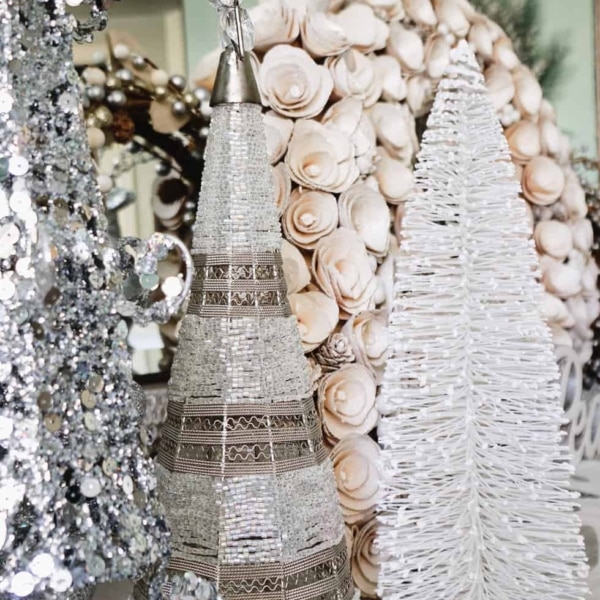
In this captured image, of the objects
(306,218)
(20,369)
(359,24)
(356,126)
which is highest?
(359,24)

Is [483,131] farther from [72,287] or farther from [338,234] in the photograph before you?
[72,287]

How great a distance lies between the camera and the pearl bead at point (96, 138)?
0.76m

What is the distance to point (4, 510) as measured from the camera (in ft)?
1.39

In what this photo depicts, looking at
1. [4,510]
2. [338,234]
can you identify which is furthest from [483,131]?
[4,510]

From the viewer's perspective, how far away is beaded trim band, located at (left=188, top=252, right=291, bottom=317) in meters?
0.62

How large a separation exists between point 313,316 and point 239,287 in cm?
23

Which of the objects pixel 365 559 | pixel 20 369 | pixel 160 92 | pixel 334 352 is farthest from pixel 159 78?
pixel 365 559

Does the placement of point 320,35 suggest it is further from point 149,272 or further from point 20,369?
point 20,369

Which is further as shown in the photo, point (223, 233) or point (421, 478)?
point (421, 478)

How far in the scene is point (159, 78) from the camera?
2.62 feet

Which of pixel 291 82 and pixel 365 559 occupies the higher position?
pixel 291 82

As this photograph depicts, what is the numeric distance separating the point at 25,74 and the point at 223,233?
0.21m

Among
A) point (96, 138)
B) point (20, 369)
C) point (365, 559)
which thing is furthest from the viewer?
point (365, 559)

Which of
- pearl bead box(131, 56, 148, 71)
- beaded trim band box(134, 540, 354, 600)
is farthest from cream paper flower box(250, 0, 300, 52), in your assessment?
beaded trim band box(134, 540, 354, 600)
